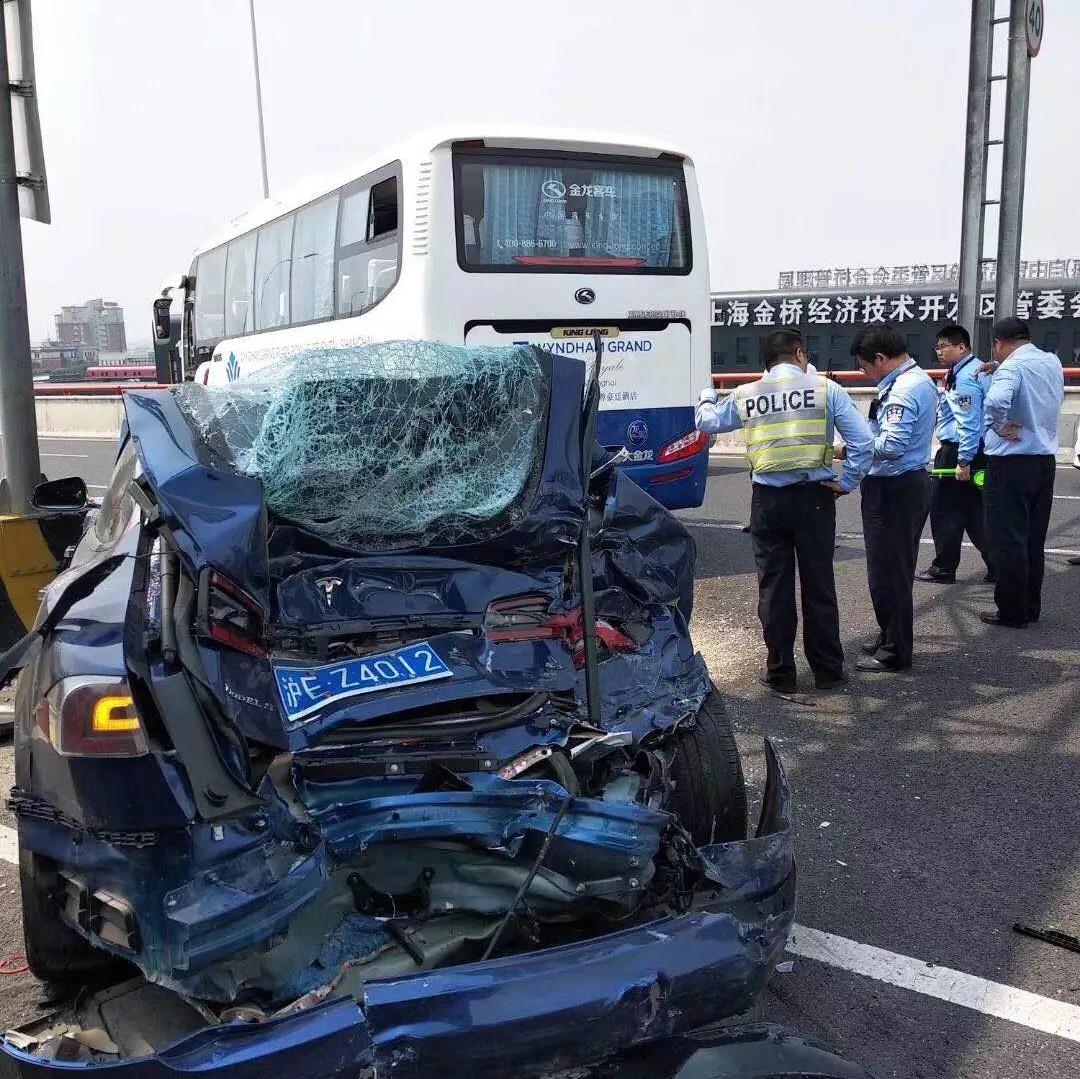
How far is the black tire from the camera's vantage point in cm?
310

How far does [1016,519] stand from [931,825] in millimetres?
2984

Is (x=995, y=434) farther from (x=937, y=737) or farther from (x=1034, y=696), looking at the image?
(x=937, y=737)

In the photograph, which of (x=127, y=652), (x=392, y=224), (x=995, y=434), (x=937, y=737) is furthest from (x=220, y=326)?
(x=127, y=652)

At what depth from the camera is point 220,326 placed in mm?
12898

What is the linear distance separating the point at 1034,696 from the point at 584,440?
11.2 ft

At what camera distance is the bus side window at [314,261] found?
376 inches

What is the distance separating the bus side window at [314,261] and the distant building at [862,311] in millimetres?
17887

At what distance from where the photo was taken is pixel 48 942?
2.70 metres

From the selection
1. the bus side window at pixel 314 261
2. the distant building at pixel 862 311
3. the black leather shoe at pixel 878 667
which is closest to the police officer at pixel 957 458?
the black leather shoe at pixel 878 667

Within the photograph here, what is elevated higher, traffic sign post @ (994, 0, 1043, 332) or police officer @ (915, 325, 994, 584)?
traffic sign post @ (994, 0, 1043, 332)

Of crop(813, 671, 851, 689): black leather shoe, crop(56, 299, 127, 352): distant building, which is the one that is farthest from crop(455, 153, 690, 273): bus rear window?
crop(56, 299, 127, 352): distant building

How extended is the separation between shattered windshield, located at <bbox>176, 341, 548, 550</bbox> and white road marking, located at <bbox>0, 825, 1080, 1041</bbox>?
5.36ft

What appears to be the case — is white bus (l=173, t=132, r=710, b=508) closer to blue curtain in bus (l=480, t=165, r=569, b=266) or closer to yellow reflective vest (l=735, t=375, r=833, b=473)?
blue curtain in bus (l=480, t=165, r=569, b=266)

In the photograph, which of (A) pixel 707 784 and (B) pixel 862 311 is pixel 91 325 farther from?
(A) pixel 707 784
